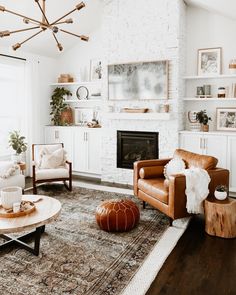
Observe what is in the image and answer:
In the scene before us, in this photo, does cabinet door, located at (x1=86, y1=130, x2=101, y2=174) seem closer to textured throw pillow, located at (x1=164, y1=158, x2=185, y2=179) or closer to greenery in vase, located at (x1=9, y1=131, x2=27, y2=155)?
greenery in vase, located at (x1=9, y1=131, x2=27, y2=155)

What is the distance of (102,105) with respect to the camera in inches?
239

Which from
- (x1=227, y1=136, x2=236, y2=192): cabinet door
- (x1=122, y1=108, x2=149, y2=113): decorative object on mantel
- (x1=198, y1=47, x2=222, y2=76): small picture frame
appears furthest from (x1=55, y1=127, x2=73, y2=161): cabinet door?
(x1=227, y1=136, x2=236, y2=192): cabinet door

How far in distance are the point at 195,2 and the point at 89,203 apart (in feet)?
12.2

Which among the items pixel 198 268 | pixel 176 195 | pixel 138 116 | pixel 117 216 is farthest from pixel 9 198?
pixel 138 116

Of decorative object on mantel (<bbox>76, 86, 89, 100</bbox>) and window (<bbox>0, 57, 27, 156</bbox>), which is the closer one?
window (<bbox>0, 57, 27, 156</bbox>)

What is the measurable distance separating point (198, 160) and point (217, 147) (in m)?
1.19

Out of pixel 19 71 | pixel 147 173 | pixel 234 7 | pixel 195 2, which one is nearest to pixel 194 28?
pixel 195 2

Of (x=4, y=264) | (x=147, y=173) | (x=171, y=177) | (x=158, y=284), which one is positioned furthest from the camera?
(x=147, y=173)

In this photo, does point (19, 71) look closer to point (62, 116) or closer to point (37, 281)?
point (62, 116)

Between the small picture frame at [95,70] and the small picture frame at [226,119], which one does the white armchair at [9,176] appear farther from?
the small picture frame at [226,119]

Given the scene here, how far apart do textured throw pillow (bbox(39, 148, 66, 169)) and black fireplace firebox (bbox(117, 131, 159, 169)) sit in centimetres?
115

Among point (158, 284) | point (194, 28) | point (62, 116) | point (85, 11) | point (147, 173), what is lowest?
point (158, 284)

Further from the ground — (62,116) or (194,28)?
(194,28)

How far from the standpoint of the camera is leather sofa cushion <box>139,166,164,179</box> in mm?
4316
